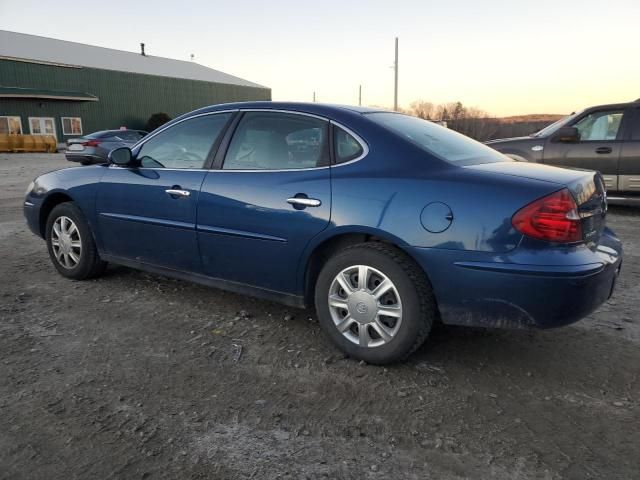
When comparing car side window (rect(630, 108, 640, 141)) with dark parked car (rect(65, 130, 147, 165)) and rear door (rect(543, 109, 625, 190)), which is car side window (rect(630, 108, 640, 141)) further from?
dark parked car (rect(65, 130, 147, 165))

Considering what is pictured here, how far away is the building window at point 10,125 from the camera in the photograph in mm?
32213

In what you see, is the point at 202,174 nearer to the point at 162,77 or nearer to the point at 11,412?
the point at 11,412

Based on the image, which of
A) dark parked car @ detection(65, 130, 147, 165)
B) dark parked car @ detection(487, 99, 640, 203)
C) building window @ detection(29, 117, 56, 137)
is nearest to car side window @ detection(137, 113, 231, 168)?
dark parked car @ detection(487, 99, 640, 203)

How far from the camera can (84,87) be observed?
1484 inches

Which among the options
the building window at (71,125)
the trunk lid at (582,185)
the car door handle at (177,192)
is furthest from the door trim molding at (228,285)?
the building window at (71,125)

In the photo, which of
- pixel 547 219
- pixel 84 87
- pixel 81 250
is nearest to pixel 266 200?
pixel 547 219

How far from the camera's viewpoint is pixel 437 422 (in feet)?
8.18

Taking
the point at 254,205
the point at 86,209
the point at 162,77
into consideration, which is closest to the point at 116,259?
the point at 86,209

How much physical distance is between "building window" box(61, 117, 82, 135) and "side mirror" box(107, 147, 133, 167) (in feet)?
119

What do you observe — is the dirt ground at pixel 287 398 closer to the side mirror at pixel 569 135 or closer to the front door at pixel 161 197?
the front door at pixel 161 197

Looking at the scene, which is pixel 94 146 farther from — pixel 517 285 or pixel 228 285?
pixel 517 285

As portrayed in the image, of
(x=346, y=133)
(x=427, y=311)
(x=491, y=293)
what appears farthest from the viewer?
(x=346, y=133)

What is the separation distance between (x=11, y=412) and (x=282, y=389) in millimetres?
1313

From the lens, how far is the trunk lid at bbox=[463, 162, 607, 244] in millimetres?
2736
